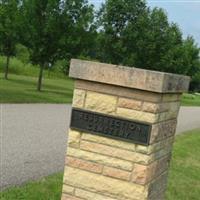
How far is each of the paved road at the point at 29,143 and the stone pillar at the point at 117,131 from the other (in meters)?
2.32

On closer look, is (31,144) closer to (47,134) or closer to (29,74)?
(47,134)

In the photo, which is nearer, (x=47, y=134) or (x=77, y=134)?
(x=77, y=134)

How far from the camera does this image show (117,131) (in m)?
4.36

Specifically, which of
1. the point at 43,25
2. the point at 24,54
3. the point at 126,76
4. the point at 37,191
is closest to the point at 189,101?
the point at 24,54

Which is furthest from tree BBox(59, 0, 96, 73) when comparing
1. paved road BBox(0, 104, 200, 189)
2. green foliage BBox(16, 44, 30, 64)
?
paved road BBox(0, 104, 200, 189)

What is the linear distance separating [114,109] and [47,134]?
24.6ft

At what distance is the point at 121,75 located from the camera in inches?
166

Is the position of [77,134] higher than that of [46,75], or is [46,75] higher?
[77,134]

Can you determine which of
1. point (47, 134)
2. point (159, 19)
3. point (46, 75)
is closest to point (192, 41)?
point (46, 75)

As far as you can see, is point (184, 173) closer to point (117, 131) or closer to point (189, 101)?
point (117, 131)

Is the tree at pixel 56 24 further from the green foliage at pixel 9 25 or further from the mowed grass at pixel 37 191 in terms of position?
the mowed grass at pixel 37 191

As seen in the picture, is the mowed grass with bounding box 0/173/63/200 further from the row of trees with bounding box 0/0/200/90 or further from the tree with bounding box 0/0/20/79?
the tree with bounding box 0/0/20/79

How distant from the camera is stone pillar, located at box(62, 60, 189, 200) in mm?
4234

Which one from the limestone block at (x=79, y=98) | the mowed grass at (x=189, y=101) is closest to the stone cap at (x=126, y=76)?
the limestone block at (x=79, y=98)
